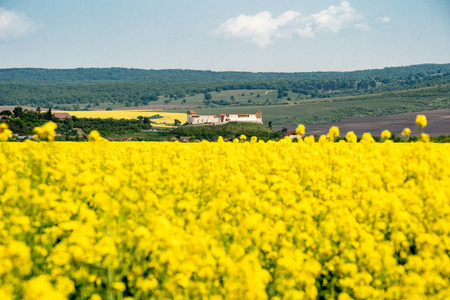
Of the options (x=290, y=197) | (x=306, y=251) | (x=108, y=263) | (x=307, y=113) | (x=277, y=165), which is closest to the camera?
(x=108, y=263)

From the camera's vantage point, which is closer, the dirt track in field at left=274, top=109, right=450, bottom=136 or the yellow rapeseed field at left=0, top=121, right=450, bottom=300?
the yellow rapeseed field at left=0, top=121, right=450, bottom=300

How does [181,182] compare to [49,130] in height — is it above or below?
below

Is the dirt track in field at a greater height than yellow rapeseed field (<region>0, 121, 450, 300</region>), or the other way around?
yellow rapeseed field (<region>0, 121, 450, 300</region>)

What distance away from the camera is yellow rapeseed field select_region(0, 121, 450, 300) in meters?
3.68

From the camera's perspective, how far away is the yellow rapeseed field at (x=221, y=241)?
3.68 metres

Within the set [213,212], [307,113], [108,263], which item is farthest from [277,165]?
[307,113]

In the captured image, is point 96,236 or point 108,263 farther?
point 96,236

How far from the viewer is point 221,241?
16.1ft

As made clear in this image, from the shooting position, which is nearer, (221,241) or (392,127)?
(221,241)

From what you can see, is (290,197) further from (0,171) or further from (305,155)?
(0,171)

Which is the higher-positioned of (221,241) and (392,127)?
(221,241)

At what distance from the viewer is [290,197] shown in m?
6.55

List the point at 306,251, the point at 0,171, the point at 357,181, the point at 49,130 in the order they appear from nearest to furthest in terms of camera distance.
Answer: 1. the point at 306,251
2. the point at 49,130
3. the point at 357,181
4. the point at 0,171

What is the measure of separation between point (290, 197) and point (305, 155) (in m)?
4.68
